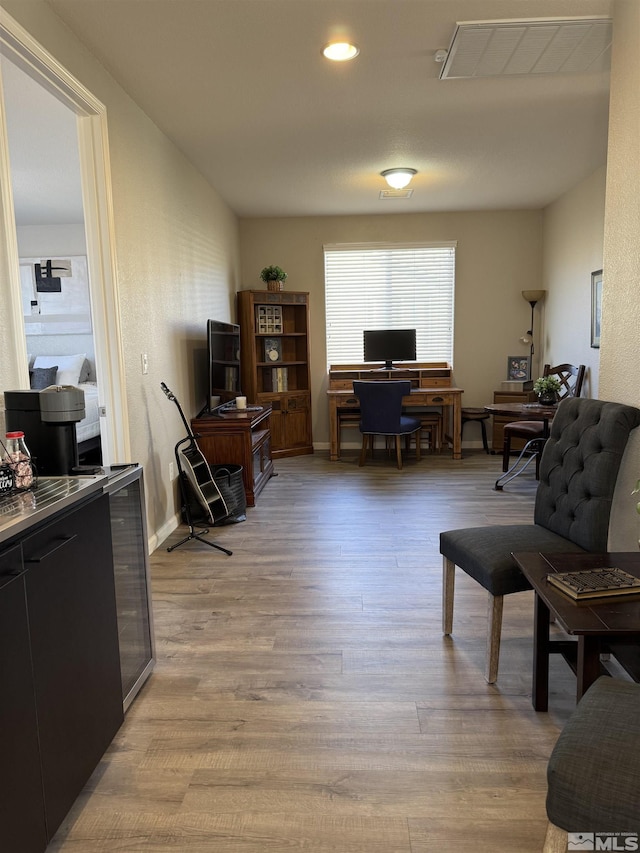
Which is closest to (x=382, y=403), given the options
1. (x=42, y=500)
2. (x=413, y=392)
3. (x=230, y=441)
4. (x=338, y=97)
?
(x=413, y=392)

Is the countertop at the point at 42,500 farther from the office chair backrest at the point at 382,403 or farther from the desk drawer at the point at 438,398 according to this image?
the desk drawer at the point at 438,398

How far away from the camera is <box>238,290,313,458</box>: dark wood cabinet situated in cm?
587

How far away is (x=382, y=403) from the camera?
549 centimetres

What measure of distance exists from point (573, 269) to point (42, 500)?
17.4ft

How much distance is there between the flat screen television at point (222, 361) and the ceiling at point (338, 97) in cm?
128

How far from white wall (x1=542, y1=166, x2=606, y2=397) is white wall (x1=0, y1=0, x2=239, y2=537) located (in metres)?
3.25

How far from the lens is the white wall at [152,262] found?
270 centimetres

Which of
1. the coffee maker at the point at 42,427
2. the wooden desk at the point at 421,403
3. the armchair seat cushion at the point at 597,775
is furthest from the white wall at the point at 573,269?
the coffee maker at the point at 42,427

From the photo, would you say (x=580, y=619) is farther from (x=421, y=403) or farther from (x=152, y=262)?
(x=421, y=403)

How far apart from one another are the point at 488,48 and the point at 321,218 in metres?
3.86

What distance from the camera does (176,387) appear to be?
399cm

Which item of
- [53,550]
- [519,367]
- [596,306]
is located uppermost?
[596,306]

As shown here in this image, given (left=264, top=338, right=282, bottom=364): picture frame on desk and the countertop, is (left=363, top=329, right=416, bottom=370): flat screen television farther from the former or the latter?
the countertop

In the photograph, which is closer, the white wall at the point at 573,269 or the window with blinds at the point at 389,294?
the white wall at the point at 573,269
